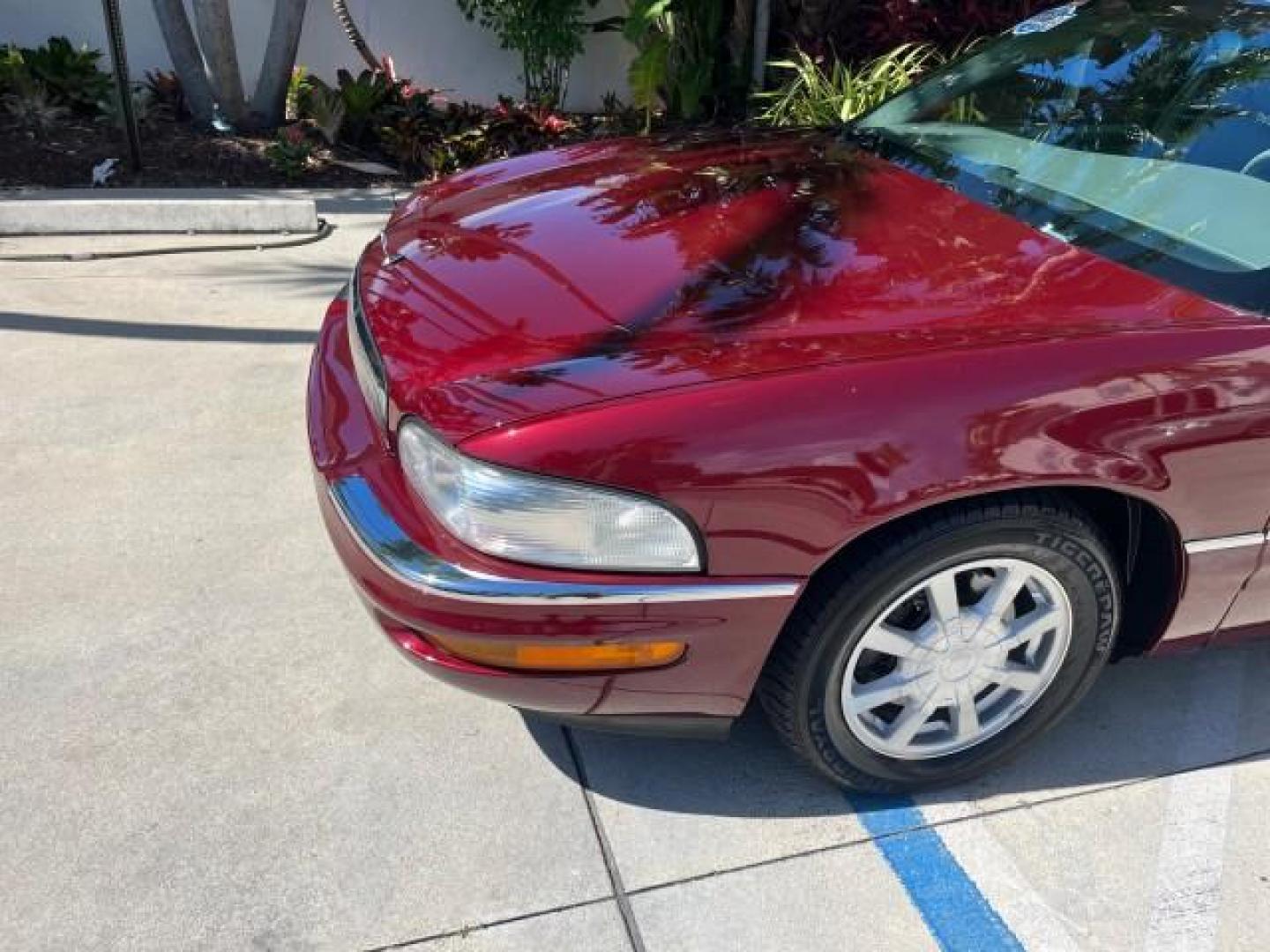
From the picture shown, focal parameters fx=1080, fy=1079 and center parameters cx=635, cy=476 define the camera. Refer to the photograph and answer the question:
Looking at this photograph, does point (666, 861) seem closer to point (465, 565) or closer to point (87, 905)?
point (465, 565)

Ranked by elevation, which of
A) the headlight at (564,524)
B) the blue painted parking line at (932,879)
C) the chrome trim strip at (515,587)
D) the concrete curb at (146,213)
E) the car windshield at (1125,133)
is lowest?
the blue painted parking line at (932,879)

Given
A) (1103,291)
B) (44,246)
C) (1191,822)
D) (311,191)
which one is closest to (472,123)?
(311,191)

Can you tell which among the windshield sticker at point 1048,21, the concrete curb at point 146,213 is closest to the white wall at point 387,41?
the concrete curb at point 146,213

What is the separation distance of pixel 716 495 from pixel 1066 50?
2.31m

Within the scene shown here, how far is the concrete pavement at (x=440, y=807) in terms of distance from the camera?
2146mm

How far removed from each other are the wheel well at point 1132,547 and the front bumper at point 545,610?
201 millimetres

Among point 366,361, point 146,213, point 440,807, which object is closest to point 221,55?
point 146,213

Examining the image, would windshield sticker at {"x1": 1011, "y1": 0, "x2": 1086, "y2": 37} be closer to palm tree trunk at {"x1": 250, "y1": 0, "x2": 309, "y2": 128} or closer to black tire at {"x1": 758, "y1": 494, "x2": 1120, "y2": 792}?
black tire at {"x1": 758, "y1": 494, "x2": 1120, "y2": 792}

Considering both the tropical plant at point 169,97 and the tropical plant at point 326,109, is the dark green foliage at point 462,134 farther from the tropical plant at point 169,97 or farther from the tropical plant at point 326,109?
the tropical plant at point 169,97

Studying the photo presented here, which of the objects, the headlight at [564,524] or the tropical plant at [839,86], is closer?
the headlight at [564,524]

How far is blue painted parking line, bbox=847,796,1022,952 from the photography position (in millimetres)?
2158

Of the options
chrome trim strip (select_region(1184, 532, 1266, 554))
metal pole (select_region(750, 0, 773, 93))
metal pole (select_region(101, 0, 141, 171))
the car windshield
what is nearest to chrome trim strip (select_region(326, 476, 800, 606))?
chrome trim strip (select_region(1184, 532, 1266, 554))

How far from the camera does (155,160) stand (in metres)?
6.62

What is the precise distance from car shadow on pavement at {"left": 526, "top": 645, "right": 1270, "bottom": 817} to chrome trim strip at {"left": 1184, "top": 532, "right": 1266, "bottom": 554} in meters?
0.63
